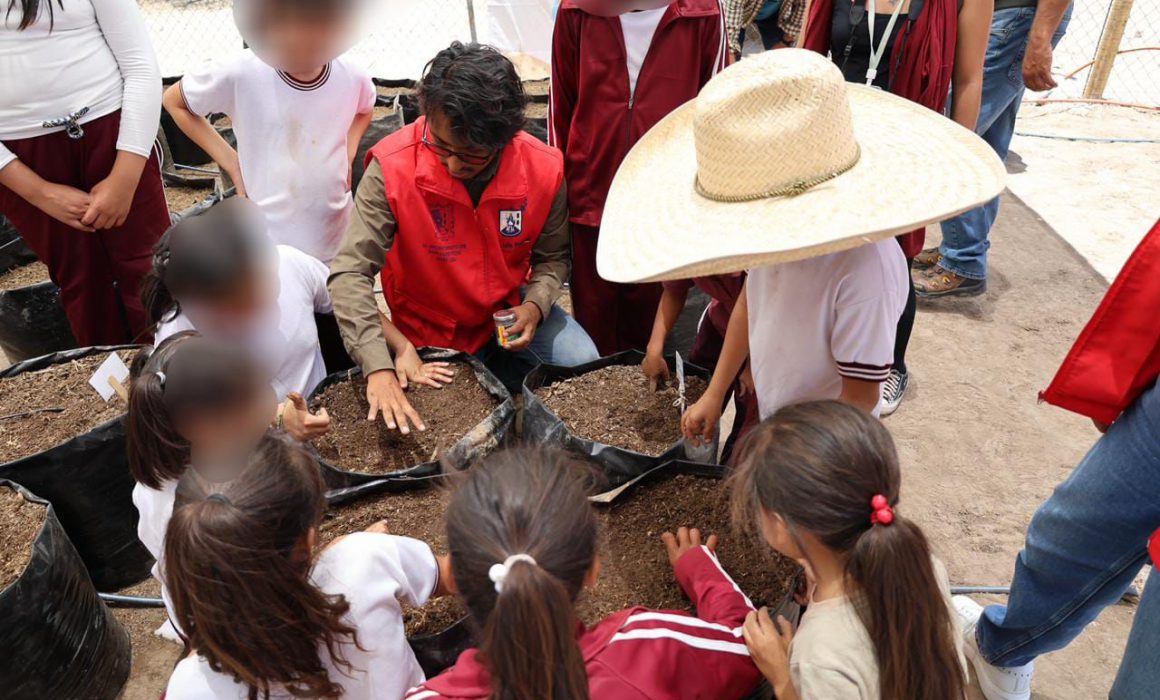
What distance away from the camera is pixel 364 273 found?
203 centimetres

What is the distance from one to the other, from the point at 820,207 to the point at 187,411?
3.81 ft

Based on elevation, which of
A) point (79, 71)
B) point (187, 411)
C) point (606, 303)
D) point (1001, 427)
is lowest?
point (1001, 427)

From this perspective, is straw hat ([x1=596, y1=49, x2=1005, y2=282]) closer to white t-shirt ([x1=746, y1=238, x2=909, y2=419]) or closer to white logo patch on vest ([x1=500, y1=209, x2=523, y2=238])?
white t-shirt ([x1=746, y1=238, x2=909, y2=419])

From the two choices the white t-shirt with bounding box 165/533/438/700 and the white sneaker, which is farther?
the white sneaker

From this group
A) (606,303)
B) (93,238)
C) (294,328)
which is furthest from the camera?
(606,303)

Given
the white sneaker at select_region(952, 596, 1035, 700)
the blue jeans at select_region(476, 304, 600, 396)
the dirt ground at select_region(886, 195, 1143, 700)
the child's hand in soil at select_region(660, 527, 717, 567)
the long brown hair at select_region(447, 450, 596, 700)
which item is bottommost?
the dirt ground at select_region(886, 195, 1143, 700)

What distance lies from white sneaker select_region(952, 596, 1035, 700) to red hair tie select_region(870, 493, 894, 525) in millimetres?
723

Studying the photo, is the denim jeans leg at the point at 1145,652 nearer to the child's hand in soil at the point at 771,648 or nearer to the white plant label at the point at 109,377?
the child's hand in soil at the point at 771,648

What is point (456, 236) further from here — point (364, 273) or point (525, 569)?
point (525, 569)

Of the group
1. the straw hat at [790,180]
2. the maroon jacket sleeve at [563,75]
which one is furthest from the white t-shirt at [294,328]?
the straw hat at [790,180]

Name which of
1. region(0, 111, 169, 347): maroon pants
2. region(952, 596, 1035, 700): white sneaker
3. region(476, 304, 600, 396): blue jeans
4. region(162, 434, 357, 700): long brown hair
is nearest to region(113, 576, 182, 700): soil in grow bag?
region(0, 111, 169, 347): maroon pants

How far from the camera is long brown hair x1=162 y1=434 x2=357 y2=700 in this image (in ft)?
3.64

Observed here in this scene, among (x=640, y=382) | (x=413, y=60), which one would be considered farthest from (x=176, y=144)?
(x=640, y=382)

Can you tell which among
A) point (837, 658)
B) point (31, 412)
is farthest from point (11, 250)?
point (837, 658)
